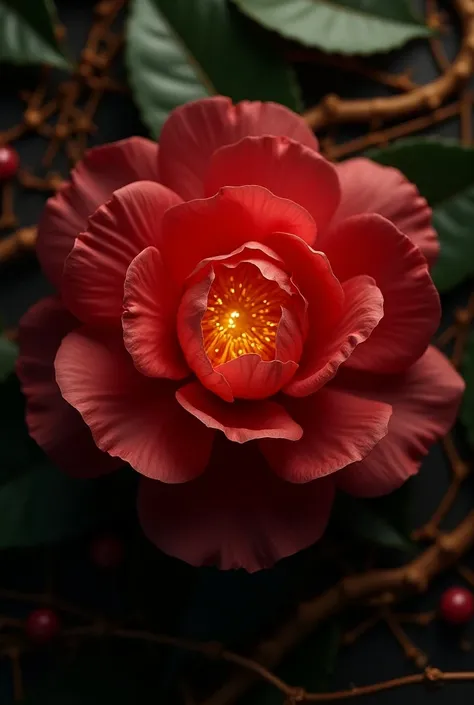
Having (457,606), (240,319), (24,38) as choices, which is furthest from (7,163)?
(457,606)

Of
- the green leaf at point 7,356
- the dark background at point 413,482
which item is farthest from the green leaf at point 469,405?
the green leaf at point 7,356

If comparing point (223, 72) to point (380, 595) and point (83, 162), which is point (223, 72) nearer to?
point (83, 162)

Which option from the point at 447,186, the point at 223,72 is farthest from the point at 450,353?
the point at 223,72

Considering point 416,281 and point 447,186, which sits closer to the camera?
point 416,281

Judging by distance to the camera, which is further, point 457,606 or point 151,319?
point 457,606

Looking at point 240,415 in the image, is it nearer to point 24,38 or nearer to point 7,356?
point 7,356

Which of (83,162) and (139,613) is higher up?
(83,162)

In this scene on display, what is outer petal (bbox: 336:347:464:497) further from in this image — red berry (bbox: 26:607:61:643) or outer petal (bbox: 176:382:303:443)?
red berry (bbox: 26:607:61:643)
